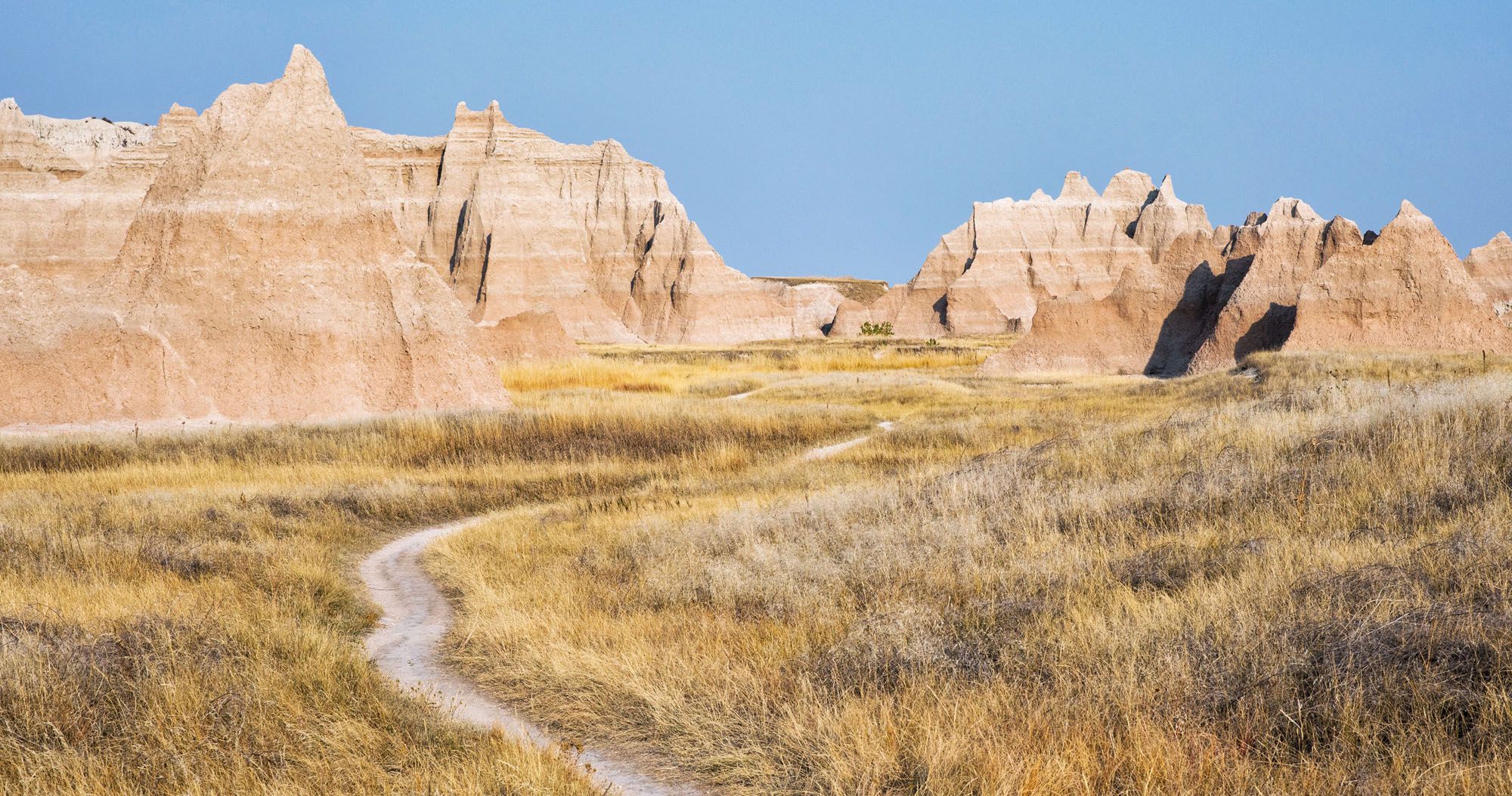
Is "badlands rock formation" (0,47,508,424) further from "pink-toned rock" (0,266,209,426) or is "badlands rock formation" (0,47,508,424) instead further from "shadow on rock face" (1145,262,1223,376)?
"shadow on rock face" (1145,262,1223,376)

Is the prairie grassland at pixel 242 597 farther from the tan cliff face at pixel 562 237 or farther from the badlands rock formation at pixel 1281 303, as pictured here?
the tan cliff face at pixel 562 237

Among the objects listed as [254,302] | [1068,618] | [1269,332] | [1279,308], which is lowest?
[1068,618]

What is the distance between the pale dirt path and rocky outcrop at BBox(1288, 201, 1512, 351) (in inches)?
1055

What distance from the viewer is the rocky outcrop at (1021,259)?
93.8m

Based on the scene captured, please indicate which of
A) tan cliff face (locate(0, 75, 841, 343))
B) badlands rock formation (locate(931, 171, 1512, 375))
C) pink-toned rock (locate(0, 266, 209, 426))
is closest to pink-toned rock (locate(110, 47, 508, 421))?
pink-toned rock (locate(0, 266, 209, 426))

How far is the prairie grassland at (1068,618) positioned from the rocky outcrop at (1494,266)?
5812 cm

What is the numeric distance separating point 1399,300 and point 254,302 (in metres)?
29.2

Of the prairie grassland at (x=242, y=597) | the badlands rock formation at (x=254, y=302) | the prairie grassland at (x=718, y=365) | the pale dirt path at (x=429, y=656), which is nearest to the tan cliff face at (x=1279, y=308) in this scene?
the prairie grassland at (x=718, y=365)

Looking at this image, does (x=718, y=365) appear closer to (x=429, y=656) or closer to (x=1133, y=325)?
(x=1133, y=325)

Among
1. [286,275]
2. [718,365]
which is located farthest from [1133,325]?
[286,275]

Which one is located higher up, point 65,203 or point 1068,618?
point 65,203

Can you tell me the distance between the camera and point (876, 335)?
86875 mm

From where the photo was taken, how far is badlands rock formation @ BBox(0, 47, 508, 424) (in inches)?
825

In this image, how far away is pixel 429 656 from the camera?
8109mm
